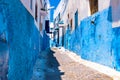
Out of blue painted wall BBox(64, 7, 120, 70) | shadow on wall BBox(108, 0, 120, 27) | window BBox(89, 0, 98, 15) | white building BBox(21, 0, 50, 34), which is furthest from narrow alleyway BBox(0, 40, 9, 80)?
window BBox(89, 0, 98, 15)

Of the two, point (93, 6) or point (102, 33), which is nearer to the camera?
point (102, 33)

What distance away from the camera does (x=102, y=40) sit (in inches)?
450

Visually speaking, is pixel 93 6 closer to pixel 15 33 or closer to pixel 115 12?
pixel 115 12

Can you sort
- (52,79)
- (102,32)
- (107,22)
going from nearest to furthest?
(52,79) < (107,22) < (102,32)

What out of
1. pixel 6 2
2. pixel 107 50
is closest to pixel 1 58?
pixel 6 2

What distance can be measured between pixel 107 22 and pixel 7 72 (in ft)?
25.6

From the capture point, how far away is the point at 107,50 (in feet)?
35.1

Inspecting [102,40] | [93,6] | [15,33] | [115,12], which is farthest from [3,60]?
[93,6]

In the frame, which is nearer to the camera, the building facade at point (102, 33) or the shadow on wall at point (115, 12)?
the shadow on wall at point (115, 12)

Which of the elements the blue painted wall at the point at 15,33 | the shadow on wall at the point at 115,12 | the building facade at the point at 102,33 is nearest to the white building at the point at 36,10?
the blue painted wall at the point at 15,33

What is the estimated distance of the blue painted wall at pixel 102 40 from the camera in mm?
9658

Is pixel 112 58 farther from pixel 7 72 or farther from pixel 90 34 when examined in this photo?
pixel 7 72

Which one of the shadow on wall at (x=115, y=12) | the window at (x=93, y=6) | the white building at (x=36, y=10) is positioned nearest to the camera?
the white building at (x=36, y=10)

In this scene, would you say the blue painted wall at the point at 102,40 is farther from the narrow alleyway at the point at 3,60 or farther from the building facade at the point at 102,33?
the narrow alleyway at the point at 3,60
